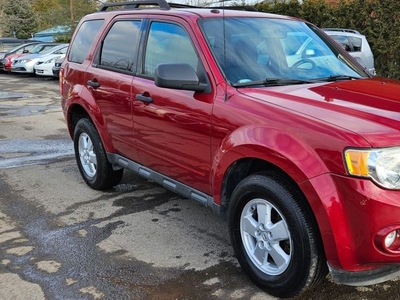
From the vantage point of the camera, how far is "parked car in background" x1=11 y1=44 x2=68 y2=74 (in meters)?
20.1

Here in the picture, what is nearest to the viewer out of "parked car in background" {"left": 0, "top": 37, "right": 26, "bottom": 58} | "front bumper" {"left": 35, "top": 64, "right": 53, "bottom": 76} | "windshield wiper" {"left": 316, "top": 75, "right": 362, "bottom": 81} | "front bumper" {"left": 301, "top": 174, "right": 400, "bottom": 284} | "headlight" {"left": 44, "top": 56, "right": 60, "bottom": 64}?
"front bumper" {"left": 301, "top": 174, "right": 400, "bottom": 284}

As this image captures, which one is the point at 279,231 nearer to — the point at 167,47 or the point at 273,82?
the point at 273,82

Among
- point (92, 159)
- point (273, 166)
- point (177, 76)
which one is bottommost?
point (92, 159)

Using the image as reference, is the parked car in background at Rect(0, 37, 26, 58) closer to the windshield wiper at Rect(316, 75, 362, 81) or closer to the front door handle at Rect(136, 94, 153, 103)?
the front door handle at Rect(136, 94, 153, 103)

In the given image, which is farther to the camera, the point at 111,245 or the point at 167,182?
the point at 167,182

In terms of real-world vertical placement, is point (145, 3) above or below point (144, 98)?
above

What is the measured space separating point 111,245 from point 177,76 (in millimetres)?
1548

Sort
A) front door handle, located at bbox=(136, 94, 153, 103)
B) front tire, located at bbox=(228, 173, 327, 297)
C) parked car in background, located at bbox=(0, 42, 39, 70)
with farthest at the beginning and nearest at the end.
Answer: parked car in background, located at bbox=(0, 42, 39, 70) < front door handle, located at bbox=(136, 94, 153, 103) < front tire, located at bbox=(228, 173, 327, 297)

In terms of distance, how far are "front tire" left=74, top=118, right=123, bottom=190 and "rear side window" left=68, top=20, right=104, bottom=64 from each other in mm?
736

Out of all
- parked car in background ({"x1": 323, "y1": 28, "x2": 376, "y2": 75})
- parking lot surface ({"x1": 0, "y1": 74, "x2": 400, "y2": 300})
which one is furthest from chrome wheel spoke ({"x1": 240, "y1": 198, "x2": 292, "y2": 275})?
parked car in background ({"x1": 323, "y1": 28, "x2": 376, "y2": 75})

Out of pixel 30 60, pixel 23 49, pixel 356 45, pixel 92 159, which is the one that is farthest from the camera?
pixel 23 49

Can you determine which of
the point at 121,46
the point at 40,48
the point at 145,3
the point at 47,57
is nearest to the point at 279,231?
the point at 121,46

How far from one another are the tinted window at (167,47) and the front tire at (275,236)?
1163mm

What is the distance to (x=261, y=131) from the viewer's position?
9.53 feet
